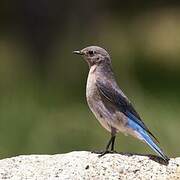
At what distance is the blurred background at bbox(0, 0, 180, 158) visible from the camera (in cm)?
1297

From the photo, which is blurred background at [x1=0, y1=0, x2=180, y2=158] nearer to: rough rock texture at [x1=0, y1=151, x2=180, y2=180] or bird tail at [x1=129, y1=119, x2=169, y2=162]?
bird tail at [x1=129, y1=119, x2=169, y2=162]

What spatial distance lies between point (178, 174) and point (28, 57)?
10.5 m

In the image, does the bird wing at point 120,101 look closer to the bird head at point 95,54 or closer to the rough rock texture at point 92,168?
the bird head at point 95,54

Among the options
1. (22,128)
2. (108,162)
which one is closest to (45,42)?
(22,128)

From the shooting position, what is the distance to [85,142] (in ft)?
41.8

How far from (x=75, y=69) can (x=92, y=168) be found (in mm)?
9195

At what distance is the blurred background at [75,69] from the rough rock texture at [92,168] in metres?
4.36

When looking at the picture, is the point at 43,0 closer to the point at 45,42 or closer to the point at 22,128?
the point at 45,42

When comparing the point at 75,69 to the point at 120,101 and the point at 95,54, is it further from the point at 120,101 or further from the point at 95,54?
the point at 120,101

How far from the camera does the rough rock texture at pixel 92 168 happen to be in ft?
22.7

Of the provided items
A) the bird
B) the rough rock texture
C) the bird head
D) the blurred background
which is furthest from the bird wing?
the blurred background

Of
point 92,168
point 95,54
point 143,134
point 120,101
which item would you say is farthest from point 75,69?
point 92,168

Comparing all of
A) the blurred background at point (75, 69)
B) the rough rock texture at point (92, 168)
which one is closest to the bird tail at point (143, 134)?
the rough rock texture at point (92, 168)

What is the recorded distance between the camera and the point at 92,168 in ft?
22.9
